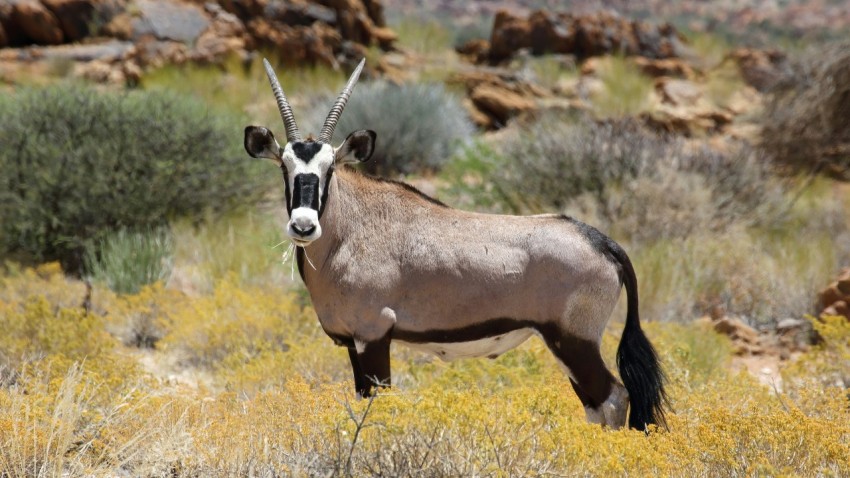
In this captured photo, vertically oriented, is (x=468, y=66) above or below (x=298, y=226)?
below

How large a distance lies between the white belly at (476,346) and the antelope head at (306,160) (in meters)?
0.84

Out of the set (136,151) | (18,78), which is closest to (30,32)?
(18,78)

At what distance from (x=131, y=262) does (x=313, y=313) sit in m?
2.27

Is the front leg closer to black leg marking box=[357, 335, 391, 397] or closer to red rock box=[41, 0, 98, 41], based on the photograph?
A: black leg marking box=[357, 335, 391, 397]

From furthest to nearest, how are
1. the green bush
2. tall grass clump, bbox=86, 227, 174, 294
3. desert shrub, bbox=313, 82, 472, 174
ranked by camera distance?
1. desert shrub, bbox=313, 82, 472, 174
2. the green bush
3. tall grass clump, bbox=86, 227, 174, 294

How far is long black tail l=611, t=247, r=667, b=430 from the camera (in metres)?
4.63

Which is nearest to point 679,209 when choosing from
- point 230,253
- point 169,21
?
point 230,253

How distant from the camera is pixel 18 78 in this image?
1622 centimetres

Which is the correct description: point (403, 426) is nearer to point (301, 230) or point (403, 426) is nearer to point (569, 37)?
point (301, 230)

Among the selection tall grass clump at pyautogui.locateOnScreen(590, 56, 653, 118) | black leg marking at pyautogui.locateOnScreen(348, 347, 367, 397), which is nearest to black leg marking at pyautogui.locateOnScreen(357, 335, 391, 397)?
black leg marking at pyautogui.locateOnScreen(348, 347, 367, 397)

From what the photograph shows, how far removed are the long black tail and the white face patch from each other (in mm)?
1532

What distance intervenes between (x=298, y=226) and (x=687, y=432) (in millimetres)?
2129

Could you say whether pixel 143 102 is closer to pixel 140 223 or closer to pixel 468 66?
pixel 140 223

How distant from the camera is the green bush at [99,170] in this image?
32.4 ft
